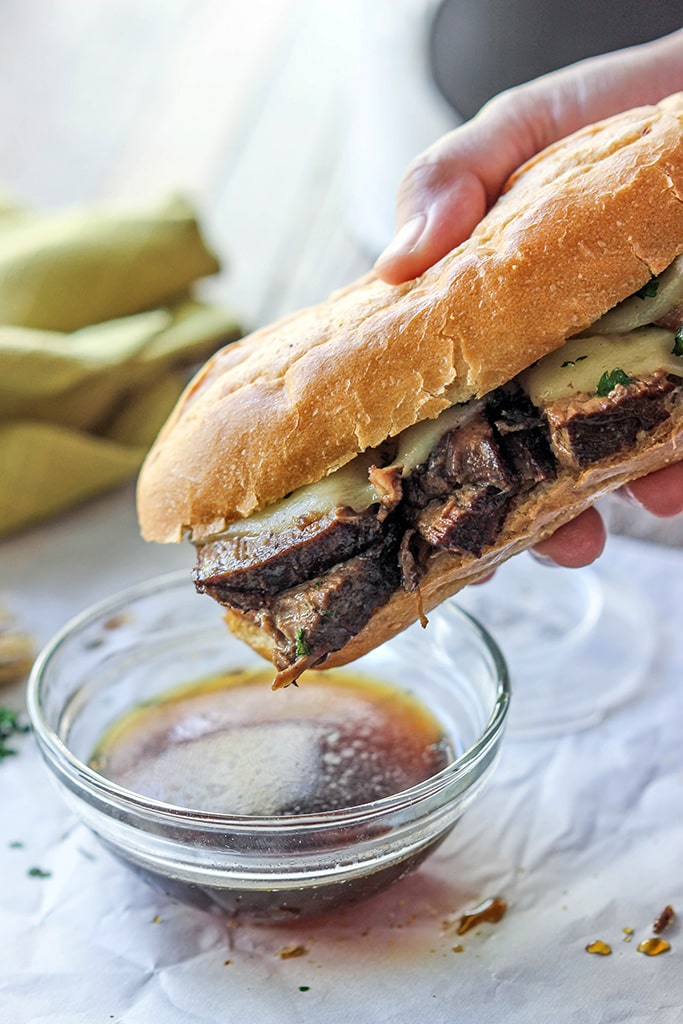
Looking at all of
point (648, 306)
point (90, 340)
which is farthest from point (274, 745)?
point (90, 340)

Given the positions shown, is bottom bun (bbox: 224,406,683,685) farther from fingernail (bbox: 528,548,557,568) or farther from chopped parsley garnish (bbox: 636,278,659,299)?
fingernail (bbox: 528,548,557,568)

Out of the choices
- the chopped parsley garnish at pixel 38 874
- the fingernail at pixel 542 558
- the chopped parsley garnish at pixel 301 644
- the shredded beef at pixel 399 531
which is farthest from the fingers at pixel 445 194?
the chopped parsley garnish at pixel 38 874

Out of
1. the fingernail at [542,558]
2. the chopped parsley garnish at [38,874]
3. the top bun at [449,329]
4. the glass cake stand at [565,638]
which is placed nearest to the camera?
the top bun at [449,329]

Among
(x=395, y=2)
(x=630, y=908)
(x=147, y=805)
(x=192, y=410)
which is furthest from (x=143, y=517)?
(x=395, y=2)

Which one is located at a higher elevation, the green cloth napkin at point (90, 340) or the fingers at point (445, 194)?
the fingers at point (445, 194)

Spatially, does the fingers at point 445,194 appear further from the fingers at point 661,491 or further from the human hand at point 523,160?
the fingers at point 661,491

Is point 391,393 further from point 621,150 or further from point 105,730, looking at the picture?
point 105,730
